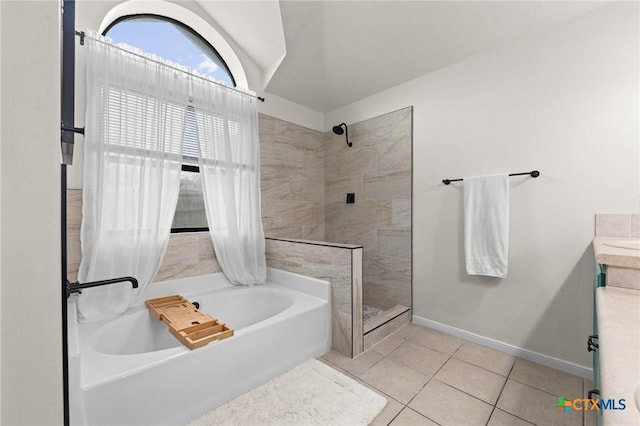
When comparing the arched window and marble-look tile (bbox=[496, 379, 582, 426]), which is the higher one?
the arched window

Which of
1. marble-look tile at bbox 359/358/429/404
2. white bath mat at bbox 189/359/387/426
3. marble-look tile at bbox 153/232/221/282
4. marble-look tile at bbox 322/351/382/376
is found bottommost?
marble-look tile at bbox 359/358/429/404

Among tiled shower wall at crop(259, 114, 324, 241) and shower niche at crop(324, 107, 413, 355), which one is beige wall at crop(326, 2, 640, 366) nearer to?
shower niche at crop(324, 107, 413, 355)

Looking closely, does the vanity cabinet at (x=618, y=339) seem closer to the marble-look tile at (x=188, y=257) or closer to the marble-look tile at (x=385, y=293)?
the marble-look tile at (x=385, y=293)

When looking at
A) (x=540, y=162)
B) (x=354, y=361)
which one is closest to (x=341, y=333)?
(x=354, y=361)

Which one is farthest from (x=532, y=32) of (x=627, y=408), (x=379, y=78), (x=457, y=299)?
(x=627, y=408)

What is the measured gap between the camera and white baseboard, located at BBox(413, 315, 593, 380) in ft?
5.69

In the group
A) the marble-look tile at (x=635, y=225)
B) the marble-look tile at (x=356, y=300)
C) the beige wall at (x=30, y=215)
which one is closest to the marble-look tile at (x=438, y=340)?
Result: the marble-look tile at (x=356, y=300)

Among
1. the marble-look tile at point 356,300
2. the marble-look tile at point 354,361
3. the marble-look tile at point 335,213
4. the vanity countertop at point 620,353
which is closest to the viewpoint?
the vanity countertop at point 620,353

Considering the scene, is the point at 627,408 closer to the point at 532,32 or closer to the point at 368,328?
the point at 368,328

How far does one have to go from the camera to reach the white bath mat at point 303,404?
1336 mm

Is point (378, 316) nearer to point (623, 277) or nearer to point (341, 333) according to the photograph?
point (341, 333)

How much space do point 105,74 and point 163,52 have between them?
60 centimetres

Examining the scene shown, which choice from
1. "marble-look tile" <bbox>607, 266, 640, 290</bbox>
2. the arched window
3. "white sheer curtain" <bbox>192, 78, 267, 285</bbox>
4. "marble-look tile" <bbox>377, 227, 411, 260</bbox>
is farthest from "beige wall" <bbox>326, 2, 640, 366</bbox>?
the arched window

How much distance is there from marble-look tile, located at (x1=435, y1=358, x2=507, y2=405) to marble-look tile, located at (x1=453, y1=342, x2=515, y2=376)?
0.21 ft
